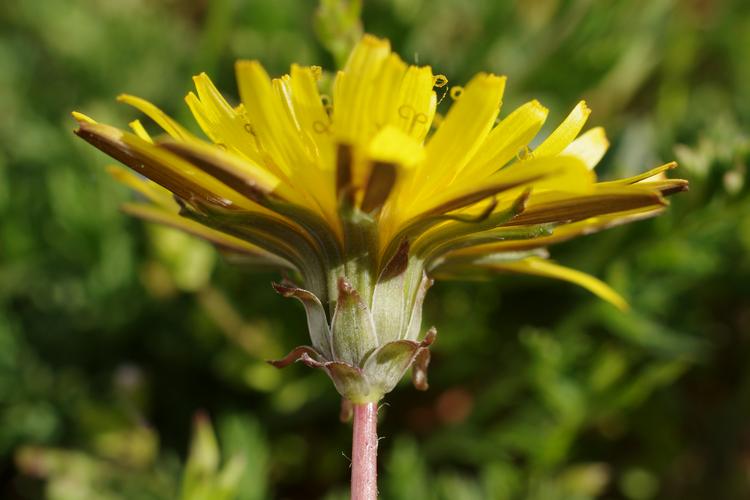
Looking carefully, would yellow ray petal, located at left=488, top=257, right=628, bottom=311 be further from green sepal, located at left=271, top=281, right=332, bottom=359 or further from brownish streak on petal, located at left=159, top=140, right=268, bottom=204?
brownish streak on petal, located at left=159, top=140, right=268, bottom=204

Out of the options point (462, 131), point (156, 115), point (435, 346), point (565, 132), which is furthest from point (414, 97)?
point (435, 346)

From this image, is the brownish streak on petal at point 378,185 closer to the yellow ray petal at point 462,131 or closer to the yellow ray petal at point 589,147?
the yellow ray petal at point 462,131

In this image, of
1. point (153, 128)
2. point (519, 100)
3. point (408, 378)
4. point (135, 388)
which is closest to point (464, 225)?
point (408, 378)

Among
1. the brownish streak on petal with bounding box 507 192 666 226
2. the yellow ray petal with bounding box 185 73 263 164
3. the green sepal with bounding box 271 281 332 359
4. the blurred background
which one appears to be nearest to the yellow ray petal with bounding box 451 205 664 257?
the brownish streak on petal with bounding box 507 192 666 226

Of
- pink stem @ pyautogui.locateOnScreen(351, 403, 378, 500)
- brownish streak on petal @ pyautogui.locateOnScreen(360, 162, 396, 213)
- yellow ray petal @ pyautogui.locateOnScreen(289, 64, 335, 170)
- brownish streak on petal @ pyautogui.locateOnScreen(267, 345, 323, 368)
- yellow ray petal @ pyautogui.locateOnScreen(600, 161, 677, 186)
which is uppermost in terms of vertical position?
yellow ray petal @ pyautogui.locateOnScreen(289, 64, 335, 170)

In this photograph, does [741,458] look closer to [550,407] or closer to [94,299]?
[550,407]

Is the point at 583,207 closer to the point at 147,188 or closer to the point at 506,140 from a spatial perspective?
the point at 506,140

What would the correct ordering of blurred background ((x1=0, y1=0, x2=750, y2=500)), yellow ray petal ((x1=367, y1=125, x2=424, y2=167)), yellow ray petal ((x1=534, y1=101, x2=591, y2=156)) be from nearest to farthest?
yellow ray petal ((x1=367, y1=125, x2=424, y2=167)), yellow ray petal ((x1=534, y1=101, x2=591, y2=156)), blurred background ((x1=0, y1=0, x2=750, y2=500))
